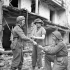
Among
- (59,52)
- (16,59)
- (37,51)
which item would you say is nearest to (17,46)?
(16,59)

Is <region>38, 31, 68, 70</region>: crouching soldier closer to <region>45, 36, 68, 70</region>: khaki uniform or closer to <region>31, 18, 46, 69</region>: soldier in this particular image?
<region>45, 36, 68, 70</region>: khaki uniform

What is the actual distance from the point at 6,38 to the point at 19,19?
450 inches

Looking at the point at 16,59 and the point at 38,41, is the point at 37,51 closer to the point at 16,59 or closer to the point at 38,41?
the point at 38,41

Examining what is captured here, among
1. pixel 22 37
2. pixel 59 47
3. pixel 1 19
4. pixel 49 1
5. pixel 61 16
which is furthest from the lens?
pixel 61 16

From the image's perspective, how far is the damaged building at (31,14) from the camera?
8.96 meters

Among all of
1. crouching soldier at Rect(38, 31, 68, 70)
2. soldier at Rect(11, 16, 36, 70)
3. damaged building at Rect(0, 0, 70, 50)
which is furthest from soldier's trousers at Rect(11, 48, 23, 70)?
damaged building at Rect(0, 0, 70, 50)

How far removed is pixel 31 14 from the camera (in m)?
9.82

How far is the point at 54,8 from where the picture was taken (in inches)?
702

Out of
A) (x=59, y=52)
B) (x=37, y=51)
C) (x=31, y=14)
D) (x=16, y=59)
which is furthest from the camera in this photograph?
(x=31, y=14)

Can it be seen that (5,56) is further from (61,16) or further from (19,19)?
(61,16)

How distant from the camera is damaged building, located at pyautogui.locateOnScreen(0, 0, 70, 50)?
29.4ft

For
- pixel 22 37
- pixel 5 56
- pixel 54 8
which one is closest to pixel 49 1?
pixel 54 8

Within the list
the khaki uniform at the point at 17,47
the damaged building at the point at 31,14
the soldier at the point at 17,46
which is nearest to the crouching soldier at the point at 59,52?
the soldier at the point at 17,46

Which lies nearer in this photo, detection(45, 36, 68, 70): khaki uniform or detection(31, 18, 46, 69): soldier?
detection(45, 36, 68, 70): khaki uniform
